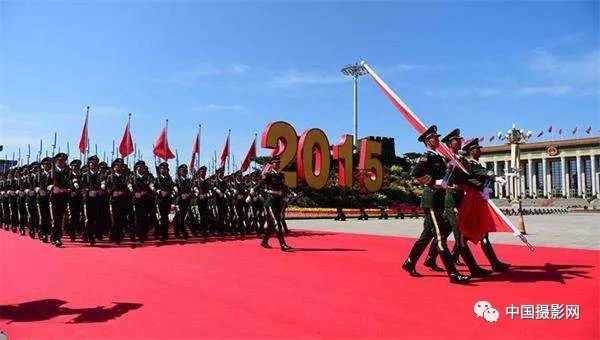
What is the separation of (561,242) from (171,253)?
884 cm

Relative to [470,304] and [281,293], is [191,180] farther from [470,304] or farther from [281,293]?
[470,304]

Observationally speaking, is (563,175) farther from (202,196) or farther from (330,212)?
(202,196)

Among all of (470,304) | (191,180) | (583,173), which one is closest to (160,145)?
(191,180)

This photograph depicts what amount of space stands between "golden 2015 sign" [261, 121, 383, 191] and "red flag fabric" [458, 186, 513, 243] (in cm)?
2048

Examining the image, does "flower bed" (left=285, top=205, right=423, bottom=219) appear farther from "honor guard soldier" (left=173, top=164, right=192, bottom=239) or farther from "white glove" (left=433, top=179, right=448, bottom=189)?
"white glove" (left=433, top=179, right=448, bottom=189)

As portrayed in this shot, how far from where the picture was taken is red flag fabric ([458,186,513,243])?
7488mm

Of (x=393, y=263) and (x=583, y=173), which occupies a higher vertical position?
(x=583, y=173)

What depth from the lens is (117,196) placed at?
40.4 feet

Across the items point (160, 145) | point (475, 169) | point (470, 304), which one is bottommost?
point (470, 304)

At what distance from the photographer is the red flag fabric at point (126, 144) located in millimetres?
19562

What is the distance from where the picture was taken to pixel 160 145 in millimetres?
19922

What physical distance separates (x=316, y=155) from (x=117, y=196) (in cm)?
1897

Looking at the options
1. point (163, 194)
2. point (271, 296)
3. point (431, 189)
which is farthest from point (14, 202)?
point (431, 189)

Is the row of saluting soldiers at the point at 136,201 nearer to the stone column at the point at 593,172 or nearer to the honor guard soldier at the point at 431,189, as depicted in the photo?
the honor guard soldier at the point at 431,189
